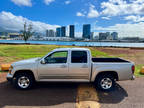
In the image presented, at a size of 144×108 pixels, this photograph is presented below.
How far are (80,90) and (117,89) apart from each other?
1.67 m

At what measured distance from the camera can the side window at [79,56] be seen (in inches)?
180

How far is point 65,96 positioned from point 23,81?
1942 mm

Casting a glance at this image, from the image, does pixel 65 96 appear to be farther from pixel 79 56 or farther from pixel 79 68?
pixel 79 56

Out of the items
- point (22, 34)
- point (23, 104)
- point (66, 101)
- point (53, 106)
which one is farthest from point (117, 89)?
point (22, 34)

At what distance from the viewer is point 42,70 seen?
14.5ft

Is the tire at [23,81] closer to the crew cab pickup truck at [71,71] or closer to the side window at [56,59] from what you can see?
the crew cab pickup truck at [71,71]

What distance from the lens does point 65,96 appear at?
13.5 ft

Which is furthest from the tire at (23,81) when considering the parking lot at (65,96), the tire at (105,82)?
the tire at (105,82)

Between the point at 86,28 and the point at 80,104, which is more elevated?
the point at 86,28

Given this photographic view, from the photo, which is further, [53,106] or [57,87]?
[57,87]

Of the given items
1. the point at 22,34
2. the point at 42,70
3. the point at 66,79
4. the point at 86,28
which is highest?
the point at 86,28

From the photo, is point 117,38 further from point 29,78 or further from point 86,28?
point 29,78

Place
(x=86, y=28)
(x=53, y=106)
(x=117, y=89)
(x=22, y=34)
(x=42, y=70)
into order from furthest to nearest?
(x=86, y=28) → (x=22, y=34) → (x=117, y=89) → (x=42, y=70) → (x=53, y=106)

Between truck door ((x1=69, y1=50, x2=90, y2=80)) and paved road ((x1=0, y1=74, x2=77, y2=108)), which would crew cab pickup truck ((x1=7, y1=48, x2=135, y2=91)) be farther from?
paved road ((x1=0, y1=74, x2=77, y2=108))
